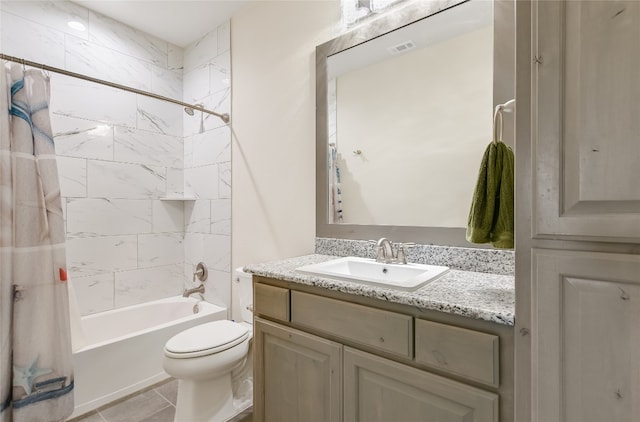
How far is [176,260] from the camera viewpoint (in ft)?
8.93

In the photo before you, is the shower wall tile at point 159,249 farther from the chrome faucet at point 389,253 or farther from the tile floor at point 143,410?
the chrome faucet at point 389,253

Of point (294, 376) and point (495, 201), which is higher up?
point (495, 201)

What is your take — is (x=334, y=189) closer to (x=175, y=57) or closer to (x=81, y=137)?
(x=81, y=137)

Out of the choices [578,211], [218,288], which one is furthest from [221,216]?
[578,211]

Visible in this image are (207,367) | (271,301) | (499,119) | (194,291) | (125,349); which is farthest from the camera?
(194,291)

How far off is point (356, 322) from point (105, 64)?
8.60 ft

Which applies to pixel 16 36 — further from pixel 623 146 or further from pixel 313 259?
pixel 623 146

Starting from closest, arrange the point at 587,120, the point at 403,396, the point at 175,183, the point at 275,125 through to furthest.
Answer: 1. the point at 587,120
2. the point at 403,396
3. the point at 275,125
4. the point at 175,183

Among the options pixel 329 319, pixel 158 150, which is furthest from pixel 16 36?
pixel 329 319

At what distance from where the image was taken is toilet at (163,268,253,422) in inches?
58.4

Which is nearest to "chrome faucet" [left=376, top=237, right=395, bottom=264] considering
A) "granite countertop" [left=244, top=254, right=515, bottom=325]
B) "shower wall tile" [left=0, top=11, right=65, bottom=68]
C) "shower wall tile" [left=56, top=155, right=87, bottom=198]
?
"granite countertop" [left=244, top=254, right=515, bottom=325]

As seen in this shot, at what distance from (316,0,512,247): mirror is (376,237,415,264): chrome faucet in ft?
0.30

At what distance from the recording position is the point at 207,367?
4.91ft

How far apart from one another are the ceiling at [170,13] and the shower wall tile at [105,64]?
261 mm
